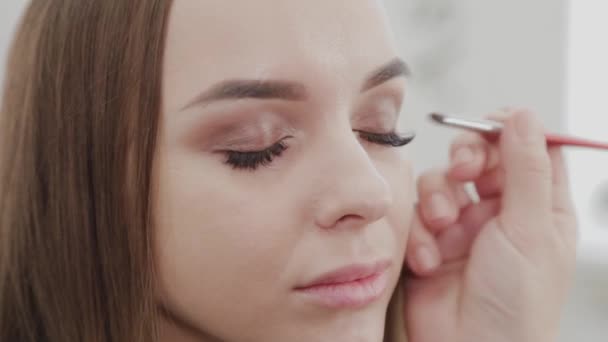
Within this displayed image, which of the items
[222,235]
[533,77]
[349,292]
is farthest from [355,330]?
[533,77]

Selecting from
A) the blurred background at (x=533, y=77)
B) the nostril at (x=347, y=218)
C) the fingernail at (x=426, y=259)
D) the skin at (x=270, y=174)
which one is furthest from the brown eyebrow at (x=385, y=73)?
the blurred background at (x=533, y=77)

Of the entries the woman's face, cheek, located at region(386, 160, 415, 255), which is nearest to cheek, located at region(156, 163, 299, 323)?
the woman's face

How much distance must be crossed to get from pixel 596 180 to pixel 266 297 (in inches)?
38.5

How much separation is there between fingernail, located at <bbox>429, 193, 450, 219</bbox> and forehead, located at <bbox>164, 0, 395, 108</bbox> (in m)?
0.25

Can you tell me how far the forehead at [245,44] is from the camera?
2.05 feet

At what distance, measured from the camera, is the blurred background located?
1356 mm

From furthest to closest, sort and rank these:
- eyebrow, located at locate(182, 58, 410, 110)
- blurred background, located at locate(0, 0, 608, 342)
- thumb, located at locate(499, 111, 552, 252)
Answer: blurred background, located at locate(0, 0, 608, 342), thumb, located at locate(499, 111, 552, 252), eyebrow, located at locate(182, 58, 410, 110)

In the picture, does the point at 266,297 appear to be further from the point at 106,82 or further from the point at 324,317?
the point at 106,82

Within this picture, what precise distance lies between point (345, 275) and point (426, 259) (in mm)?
214

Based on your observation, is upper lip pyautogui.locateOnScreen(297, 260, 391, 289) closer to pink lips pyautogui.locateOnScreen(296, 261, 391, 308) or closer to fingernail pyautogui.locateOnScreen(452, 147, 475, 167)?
pink lips pyautogui.locateOnScreen(296, 261, 391, 308)

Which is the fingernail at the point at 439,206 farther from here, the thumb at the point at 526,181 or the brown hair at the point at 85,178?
the brown hair at the point at 85,178

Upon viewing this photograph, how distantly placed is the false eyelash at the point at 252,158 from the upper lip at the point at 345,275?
4.5 inches

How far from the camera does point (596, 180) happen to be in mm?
1406

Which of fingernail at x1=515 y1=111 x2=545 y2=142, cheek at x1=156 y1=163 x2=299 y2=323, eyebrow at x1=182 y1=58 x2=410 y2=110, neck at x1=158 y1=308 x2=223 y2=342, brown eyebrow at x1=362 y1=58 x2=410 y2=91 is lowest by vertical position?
neck at x1=158 y1=308 x2=223 y2=342
